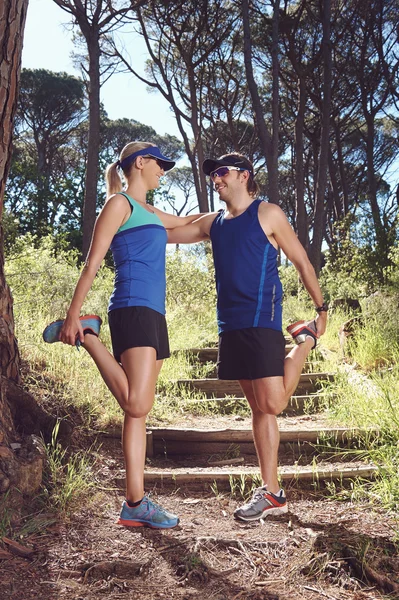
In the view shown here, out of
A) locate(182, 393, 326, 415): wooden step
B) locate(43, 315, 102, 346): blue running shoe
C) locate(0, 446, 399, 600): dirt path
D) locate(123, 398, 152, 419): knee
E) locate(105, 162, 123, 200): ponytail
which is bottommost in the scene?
locate(0, 446, 399, 600): dirt path

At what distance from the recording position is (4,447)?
285 centimetres

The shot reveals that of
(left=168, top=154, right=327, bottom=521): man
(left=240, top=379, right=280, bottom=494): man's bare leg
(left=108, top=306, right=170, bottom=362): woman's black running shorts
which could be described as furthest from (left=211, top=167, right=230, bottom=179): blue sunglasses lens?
(left=240, top=379, right=280, bottom=494): man's bare leg

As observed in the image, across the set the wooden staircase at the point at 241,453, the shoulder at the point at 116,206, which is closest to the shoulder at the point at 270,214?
the shoulder at the point at 116,206

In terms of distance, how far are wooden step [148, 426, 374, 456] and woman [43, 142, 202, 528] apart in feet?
4.03

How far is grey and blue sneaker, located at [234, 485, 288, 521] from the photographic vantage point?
288 cm

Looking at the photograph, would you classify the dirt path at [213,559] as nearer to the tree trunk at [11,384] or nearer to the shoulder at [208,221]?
the tree trunk at [11,384]

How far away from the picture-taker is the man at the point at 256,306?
2812 mm

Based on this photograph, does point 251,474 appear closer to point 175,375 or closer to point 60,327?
point 60,327

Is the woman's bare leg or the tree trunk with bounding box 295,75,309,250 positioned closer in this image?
the woman's bare leg

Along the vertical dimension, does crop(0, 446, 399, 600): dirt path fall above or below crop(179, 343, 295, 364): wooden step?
below

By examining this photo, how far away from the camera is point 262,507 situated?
2.88 meters

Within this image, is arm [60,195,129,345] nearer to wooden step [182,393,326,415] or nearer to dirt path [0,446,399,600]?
dirt path [0,446,399,600]

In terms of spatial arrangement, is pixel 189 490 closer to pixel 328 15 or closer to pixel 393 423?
pixel 393 423

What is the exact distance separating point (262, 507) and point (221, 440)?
114cm
